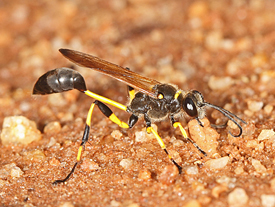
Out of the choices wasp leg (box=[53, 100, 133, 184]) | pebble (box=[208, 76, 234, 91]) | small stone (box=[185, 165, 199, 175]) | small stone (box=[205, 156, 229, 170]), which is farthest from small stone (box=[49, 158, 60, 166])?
pebble (box=[208, 76, 234, 91])

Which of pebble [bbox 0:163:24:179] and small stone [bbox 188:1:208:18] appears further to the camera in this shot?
small stone [bbox 188:1:208:18]

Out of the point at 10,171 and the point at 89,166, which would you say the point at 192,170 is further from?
the point at 10,171

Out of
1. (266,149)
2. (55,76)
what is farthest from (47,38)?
(266,149)

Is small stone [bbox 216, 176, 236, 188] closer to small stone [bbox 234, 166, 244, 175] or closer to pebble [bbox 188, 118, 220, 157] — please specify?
small stone [bbox 234, 166, 244, 175]

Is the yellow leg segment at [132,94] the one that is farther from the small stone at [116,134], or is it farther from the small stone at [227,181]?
the small stone at [227,181]

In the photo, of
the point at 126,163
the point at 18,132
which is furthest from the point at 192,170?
→ the point at 18,132

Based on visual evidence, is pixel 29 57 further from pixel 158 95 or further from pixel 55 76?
pixel 158 95

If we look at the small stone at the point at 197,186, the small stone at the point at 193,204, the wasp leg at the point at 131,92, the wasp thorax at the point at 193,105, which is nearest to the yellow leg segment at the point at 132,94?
the wasp leg at the point at 131,92
